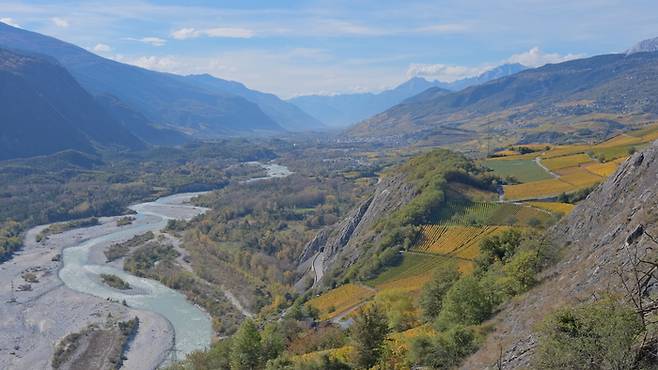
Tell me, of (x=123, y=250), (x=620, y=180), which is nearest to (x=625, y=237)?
(x=620, y=180)

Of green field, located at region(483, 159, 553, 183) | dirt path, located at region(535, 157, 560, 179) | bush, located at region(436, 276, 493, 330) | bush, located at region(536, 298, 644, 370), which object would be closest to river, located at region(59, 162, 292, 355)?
bush, located at region(436, 276, 493, 330)

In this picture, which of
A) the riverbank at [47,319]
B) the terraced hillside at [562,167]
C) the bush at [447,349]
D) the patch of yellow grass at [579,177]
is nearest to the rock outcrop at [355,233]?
the terraced hillside at [562,167]

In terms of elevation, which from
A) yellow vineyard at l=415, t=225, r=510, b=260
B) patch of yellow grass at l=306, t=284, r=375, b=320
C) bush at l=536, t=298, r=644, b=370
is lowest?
patch of yellow grass at l=306, t=284, r=375, b=320

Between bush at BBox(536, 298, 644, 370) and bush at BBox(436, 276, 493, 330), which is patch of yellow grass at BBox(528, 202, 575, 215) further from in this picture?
bush at BBox(536, 298, 644, 370)

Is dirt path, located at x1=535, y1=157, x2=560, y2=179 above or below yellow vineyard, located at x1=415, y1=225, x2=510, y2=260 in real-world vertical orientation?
above

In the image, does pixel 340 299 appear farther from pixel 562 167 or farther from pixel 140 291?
pixel 562 167

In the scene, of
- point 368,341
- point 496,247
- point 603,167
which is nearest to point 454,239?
point 496,247
